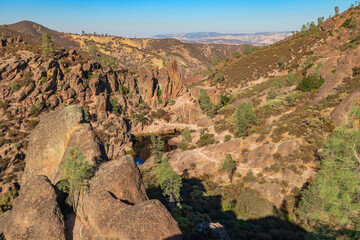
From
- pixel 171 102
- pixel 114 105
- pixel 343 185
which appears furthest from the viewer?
pixel 171 102

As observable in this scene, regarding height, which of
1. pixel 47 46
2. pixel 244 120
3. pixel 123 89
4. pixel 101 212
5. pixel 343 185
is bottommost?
pixel 244 120

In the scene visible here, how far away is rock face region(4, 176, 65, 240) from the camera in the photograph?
12391 millimetres

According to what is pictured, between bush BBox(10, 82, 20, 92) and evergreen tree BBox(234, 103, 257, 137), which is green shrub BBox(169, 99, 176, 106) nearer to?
evergreen tree BBox(234, 103, 257, 137)

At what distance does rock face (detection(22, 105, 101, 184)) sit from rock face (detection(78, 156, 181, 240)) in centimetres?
843

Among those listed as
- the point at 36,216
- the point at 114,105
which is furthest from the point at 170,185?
the point at 114,105

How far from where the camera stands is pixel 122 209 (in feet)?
40.1

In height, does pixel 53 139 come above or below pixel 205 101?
above

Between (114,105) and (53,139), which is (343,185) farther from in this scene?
(114,105)

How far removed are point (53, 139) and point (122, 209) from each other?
1542cm

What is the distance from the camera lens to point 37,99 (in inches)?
3140

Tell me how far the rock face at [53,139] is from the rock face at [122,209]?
8.43 metres

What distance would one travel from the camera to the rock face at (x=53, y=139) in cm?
2191

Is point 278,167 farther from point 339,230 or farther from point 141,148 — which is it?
point 141,148

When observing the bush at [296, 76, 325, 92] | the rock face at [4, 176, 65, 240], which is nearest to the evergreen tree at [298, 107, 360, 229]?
the rock face at [4, 176, 65, 240]
